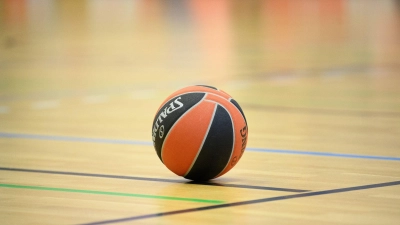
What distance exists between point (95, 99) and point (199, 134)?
424 cm

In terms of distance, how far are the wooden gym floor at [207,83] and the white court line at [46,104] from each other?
29 mm

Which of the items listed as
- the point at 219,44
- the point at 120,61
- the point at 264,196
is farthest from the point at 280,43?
the point at 264,196

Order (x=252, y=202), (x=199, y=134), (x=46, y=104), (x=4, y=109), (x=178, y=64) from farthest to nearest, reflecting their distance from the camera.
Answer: (x=178, y=64) < (x=46, y=104) < (x=4, y=109) < (x=199, y=134) < (x=252, y=202)

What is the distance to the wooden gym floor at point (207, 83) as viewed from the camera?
4.24 metres

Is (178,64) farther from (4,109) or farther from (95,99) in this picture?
(4,109)

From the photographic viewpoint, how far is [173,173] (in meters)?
5.11

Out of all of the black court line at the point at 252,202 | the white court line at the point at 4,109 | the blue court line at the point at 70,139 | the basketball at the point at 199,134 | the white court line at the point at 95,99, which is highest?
the basketball at the point at 199,134

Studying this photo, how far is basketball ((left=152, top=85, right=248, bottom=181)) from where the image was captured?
457 cm

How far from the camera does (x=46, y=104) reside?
8.30 m

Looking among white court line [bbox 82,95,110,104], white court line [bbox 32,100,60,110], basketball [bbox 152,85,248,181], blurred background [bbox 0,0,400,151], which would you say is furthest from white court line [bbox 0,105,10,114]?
basketball [bbox 152,85,248,181]

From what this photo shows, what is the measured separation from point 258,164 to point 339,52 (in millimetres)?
8251

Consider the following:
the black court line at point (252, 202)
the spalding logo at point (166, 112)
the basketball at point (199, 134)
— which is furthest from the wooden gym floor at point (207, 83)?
the spalding logo at point (166, 112)

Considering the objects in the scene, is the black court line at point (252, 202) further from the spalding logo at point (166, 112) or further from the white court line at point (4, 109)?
the white court line at point (4, 109)

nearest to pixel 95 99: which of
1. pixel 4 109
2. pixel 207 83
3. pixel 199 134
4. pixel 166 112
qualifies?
pixel 4 109
